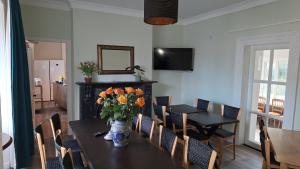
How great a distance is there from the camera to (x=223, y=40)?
172 inches

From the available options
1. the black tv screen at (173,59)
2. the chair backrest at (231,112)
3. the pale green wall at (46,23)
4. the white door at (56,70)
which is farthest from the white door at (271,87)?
the white door at (56,70)

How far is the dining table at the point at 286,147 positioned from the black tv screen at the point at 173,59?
2751mm

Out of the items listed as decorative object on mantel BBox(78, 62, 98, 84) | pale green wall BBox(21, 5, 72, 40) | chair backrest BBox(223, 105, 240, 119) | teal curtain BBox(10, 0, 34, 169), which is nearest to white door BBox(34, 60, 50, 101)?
pale green wall BBox(21, 5, 72, 40)

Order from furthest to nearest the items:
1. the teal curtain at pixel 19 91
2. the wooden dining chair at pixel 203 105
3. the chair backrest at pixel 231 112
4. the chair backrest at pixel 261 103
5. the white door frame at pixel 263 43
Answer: the wooden dining chair at pixel 203 105 < the chair backrest at pixel 261 103 < the chair backrest at pixel 231 112 < the white door frame at pixel 263 43 < the teal curtain at pixel 19 91

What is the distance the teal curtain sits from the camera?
2.83 meters

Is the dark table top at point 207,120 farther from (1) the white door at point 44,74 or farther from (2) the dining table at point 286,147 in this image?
(1) the white door at point 44,74

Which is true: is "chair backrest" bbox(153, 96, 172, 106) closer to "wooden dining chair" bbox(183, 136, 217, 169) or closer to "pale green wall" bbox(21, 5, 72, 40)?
"pale green wall" bbox(21, 5, 72, 40)

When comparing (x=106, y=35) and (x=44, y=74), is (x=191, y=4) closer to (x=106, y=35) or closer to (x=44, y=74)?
(x=106, y=35)

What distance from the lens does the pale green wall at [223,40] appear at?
3.33m

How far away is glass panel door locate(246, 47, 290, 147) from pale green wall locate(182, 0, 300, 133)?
1.13ft

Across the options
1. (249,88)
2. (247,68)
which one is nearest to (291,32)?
(247,68)

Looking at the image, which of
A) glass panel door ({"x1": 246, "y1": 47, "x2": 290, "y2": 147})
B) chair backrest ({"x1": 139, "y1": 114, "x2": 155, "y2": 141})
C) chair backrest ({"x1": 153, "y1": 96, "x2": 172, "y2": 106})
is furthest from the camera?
chair backrest ({"x1": 153, "y1": 96, "x2": 172, "y2": 106})

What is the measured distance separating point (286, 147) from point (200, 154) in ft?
3.28

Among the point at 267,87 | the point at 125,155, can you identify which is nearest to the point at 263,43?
the point at 267,87
